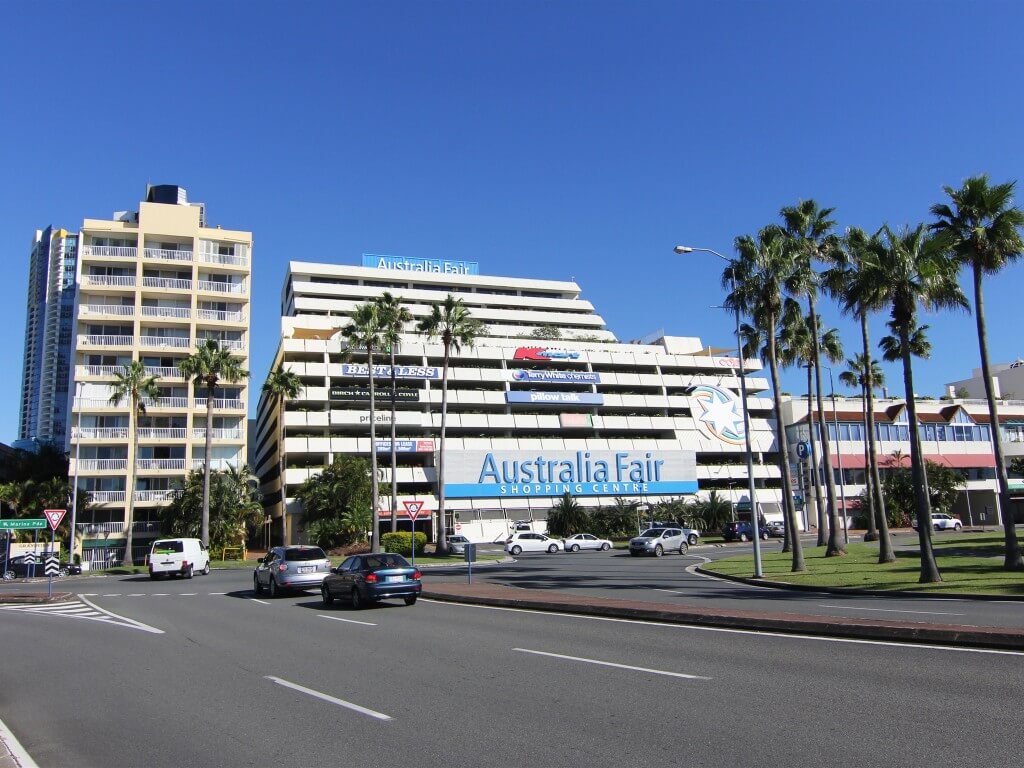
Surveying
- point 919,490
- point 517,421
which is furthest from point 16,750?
point 517,421

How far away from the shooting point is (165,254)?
6500 centimetres

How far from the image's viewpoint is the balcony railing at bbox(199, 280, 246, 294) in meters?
65.2

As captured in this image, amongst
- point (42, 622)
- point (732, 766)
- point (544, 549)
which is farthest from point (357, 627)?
point (544, 549)

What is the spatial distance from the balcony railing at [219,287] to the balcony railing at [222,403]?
30.5 ft

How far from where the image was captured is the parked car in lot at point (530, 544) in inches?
2041

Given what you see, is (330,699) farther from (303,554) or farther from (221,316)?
(221,316)

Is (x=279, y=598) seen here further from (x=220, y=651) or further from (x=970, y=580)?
(x=970, y=580)

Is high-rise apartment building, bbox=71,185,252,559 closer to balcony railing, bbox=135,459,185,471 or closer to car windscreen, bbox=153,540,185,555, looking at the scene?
balcony railing, bbox=135,459,185,471

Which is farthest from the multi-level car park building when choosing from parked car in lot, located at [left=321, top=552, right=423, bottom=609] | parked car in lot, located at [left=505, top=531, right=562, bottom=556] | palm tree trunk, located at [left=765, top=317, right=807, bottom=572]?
parked car in lot, located at [left=321, top=552, right=423, bottom=609]

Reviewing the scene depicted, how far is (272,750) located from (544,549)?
153 ft

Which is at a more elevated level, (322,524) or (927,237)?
(927,237)

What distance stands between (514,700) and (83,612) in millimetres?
18984

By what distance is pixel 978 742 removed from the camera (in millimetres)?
6410

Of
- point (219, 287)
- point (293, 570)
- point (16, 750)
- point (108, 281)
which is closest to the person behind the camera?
point (16, 750)
